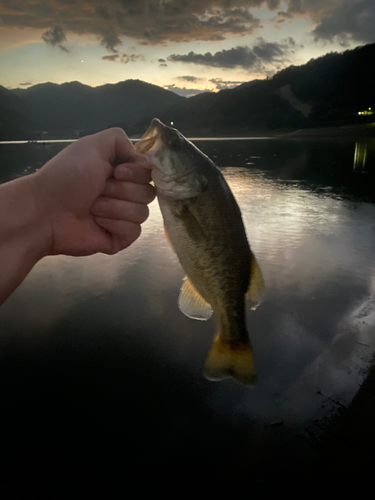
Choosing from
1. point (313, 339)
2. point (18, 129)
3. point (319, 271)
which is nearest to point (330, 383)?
point (313, 339)

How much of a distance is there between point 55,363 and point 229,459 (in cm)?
355

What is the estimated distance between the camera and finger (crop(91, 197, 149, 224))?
9.50 ft

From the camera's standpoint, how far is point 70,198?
→ 2.90 meters

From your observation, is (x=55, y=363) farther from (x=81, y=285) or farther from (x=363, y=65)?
(x=363, y=65)

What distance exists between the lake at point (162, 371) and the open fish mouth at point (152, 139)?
13.4ft

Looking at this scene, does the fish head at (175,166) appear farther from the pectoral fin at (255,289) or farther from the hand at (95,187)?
the pectoral fin at (255,289)

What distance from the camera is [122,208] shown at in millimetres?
2910

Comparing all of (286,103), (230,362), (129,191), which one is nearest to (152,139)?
(129,191)

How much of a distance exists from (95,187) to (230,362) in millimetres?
1808

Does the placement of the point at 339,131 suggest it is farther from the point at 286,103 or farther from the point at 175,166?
the point at 175,166

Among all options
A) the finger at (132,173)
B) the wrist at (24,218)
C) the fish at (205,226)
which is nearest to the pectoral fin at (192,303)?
the fish at (205,226)

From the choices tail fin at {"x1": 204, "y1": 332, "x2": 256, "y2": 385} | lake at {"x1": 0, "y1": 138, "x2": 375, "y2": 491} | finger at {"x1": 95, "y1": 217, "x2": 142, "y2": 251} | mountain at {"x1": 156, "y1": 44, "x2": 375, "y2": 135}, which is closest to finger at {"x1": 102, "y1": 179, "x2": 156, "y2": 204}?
finger at {"x1": 95, "y1": 217, "x2": 142, "y2": 251}

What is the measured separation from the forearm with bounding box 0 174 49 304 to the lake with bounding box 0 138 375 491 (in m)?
3.19

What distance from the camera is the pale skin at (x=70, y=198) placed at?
2.70 meters
